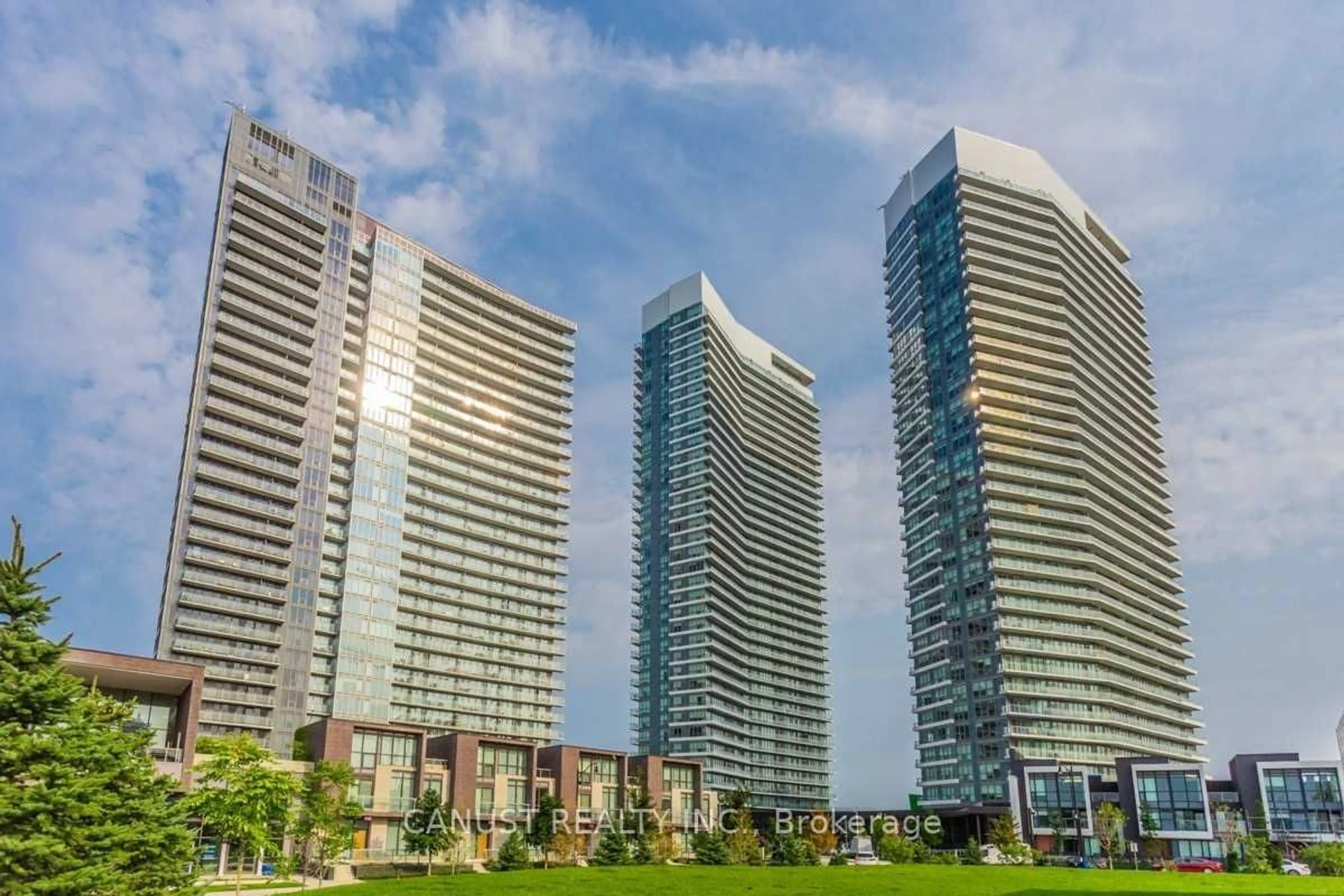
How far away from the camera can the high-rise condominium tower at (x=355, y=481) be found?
11594 centimetres

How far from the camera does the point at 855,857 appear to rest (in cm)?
9594

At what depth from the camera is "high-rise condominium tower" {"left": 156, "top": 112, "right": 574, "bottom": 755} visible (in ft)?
380

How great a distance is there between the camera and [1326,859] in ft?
254

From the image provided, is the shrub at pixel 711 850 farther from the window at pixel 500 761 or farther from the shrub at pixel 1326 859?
the shrub at pixel 1326 859

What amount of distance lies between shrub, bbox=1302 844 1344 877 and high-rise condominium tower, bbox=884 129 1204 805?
50.1 m

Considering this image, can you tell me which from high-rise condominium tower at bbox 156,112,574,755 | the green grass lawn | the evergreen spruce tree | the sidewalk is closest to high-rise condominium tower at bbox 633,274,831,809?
high-rise condominium tower at bbox 156,112,574,755

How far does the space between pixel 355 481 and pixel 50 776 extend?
107 m

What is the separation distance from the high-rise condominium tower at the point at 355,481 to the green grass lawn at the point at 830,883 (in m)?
65.4

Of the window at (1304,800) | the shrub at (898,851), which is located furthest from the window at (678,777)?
the window at (1304,800)

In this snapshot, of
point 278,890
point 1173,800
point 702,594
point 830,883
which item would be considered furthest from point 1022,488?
point 278,890

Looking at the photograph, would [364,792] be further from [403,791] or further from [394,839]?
[394,839]

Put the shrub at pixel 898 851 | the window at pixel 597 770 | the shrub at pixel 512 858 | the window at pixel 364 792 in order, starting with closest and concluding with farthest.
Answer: the shrub at pixel 512 858
the shrub at pixel 898 851
the window at pixel 364 792
the window at pixel 597 770

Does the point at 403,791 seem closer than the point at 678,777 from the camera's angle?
Yes

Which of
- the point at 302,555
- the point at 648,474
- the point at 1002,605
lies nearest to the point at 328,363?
the point at 302,555
